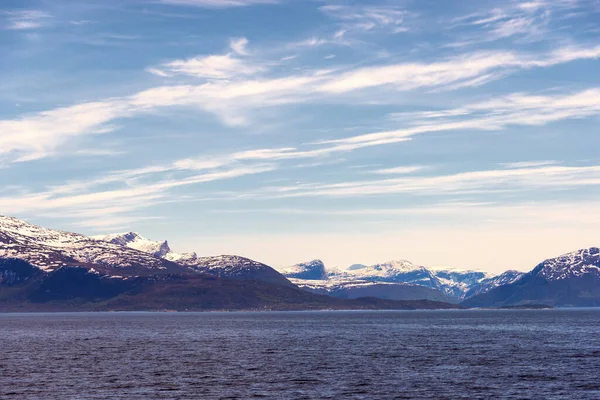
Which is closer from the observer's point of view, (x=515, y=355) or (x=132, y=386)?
(x=132, y=386)

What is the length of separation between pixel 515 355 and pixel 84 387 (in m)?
96.1

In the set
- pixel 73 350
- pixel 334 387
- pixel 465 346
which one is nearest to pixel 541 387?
pixel 334 387

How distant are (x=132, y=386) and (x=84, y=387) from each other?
710 centimetres

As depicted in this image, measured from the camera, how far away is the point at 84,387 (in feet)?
369

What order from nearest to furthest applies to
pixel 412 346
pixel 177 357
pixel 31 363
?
pixel 31 363 < pixel 177 357 < pixel 412 346

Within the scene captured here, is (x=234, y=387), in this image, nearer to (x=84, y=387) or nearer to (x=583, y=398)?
(x=84, y=387)

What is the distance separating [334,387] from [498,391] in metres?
23.2

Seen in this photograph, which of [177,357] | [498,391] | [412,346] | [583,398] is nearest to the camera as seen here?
[583,398]

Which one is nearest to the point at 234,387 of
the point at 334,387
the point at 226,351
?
the point at 334,387

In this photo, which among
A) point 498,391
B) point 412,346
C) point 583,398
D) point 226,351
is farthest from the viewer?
point 412,346

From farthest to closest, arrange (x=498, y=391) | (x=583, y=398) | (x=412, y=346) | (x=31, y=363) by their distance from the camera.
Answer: (x=412, y=346) < (x=31, y=363) < (x=498, y=391) < (x=583, y=398)

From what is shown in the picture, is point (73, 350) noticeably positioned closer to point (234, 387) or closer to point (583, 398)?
point (234, 387)

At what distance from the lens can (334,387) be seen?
111438mm

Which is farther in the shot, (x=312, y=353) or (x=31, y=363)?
(x=312, y=353)
